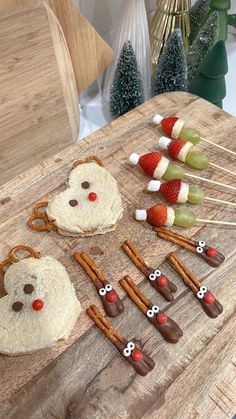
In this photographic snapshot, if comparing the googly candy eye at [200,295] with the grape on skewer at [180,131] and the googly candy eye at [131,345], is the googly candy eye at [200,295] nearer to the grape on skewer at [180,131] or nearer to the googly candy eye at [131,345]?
the googly candy eye at [131,345]

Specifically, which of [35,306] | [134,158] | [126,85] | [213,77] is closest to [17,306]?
[35,306]

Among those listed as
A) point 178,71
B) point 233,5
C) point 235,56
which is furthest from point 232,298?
point 233,5

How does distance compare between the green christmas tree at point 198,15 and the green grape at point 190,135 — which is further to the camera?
the green christmas tree at point 198,15

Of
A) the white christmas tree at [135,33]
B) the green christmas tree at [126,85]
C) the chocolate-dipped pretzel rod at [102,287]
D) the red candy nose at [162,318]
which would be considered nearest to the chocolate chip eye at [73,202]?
the chocolate-dipped pretzel rod at [102,287]

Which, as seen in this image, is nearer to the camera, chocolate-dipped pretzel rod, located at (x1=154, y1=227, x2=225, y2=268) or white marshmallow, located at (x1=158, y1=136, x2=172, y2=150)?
chocolate-dipped pretzel rod, located at (x1=154, y1=227, x2=225, y2=268)

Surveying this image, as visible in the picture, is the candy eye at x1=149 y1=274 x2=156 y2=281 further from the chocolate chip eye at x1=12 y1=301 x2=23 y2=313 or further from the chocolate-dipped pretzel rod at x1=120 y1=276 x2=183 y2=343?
the chocolate chip eye at x1=12 y1=301 x2=23 y2=313

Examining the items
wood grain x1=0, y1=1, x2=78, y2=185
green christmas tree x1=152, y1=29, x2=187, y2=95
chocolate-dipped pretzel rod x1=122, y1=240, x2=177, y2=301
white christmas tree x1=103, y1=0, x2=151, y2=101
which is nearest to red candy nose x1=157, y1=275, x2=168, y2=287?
chocolate-dipped pretzel rod x1=122, y1=240, x2=177, y2=301
